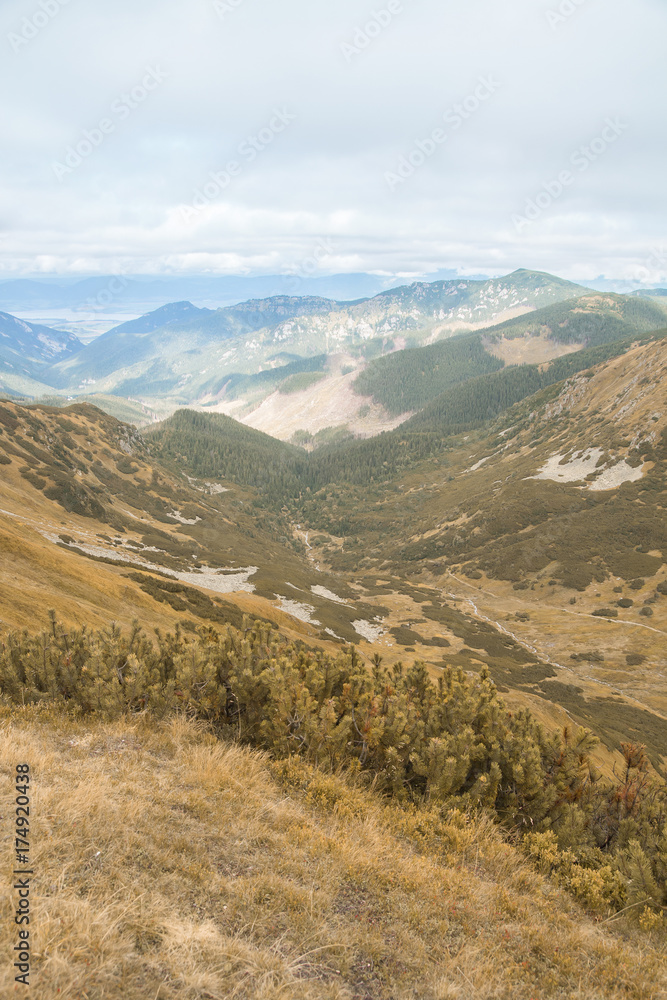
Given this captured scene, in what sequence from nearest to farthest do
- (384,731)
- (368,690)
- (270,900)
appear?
(270,900) → (384,731) → (368,690)

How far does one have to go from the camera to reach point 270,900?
21.2ft

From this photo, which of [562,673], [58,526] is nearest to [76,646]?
[58,526]

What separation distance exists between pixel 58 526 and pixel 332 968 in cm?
6934

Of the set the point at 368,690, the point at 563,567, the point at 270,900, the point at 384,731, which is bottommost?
the point at 563,567

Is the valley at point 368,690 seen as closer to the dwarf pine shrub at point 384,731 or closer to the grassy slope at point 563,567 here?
the dwarf pine shrub at point 384,731

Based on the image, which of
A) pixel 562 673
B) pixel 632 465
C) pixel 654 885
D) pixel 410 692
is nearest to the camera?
pixel 654 885

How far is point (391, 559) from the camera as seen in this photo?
519ft

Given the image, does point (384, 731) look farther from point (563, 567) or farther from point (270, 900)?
point (563, 567)

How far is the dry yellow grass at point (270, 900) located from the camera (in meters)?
5.11

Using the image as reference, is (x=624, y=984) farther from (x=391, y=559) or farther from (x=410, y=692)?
(x=391, y=559)

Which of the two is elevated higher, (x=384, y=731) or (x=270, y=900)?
(x=384, y=731)

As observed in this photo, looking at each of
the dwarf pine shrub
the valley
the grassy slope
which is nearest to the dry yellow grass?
the valley

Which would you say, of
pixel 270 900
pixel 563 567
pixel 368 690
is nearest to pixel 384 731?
pixel 368 690

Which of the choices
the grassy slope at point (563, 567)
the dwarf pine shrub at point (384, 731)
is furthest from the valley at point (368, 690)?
the grassy slope at point (563, 567)
